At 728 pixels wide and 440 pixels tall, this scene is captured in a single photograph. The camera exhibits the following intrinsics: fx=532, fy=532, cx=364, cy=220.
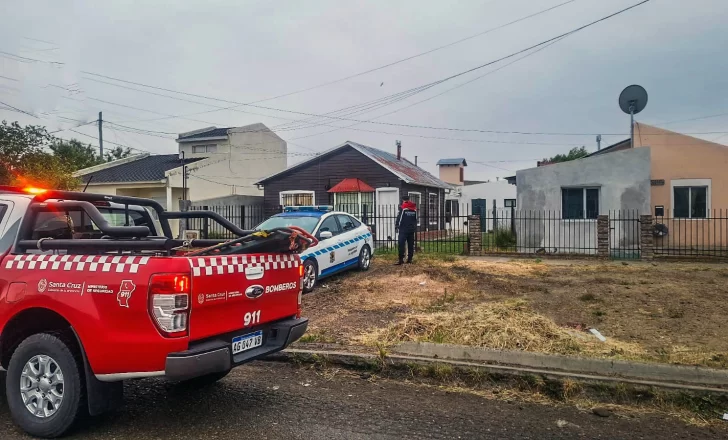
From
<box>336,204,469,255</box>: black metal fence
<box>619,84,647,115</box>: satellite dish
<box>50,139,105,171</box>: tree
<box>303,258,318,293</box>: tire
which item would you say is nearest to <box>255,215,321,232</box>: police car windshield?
<box>303,258,318,293</box>: tire

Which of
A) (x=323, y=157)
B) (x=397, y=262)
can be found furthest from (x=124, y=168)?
(x=397, y=262)

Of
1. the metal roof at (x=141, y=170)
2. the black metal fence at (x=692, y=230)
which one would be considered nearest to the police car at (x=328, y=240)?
the black metal fence at (x=692, y=230)

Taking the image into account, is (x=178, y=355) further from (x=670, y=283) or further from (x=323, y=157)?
(x=323, y=157)

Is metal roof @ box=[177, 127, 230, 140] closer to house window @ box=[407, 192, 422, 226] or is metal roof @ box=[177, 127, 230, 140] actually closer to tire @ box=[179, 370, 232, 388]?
house window @ box=[407, 192, 422, 226]

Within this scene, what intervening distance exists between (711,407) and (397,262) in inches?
372

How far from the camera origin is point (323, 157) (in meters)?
24.7

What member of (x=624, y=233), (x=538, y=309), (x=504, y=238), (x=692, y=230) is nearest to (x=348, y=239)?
(x=538, y=309)

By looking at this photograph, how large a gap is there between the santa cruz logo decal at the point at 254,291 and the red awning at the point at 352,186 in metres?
19.3

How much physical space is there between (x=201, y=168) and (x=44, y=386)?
986 inches

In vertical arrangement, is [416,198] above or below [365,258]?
above

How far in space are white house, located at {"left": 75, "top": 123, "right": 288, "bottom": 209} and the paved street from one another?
2236 centimetres

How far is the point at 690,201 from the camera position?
670 inches

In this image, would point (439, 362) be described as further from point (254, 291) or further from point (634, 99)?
point (634, 99)

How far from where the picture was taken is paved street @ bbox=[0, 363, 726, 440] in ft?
13.0
